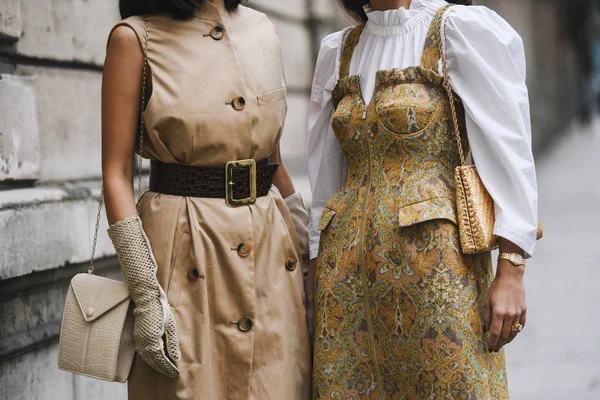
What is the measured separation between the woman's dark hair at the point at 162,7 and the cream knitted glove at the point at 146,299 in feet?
2.00

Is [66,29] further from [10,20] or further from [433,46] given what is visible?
[433,46]

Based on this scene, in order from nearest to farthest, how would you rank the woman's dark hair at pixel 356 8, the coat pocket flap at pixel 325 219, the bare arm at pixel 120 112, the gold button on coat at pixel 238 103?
the bare arm at pixel 120 112 → the gold button on coat at pixel 238 103 → the coat pocket flap at pixel 325 219 → the woman's dark hair at pixel 356 8

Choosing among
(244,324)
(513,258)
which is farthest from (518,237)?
(244,324)

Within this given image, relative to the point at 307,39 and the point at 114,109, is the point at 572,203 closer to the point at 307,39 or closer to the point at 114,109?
the point at 307,39

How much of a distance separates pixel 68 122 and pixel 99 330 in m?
1.80

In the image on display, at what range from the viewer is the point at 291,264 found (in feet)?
9.59

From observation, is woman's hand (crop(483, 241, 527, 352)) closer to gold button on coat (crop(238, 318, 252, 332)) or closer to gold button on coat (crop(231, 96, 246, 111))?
gold button on coat (crop(238, 318, 252, 332))

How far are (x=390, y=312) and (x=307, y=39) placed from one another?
5258 millimetres

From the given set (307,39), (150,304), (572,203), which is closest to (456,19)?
(150,304)

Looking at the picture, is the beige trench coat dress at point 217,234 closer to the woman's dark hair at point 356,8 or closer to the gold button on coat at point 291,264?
the gold button on coat at point 291,264

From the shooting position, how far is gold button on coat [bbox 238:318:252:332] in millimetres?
2781

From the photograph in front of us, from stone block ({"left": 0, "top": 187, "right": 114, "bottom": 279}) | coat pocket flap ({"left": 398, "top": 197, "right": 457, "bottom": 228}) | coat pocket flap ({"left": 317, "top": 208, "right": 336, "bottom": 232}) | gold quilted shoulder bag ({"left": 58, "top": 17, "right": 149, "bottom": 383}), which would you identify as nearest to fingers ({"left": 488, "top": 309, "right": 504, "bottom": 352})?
coat pocket flap ({"left": 398, "top": 197, "right": 457, "bottom": 228})

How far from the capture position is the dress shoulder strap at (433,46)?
2727 millimetres

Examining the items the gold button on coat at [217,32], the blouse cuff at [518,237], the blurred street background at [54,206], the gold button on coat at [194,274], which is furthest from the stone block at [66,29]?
the blouse cuff at [518,237]
